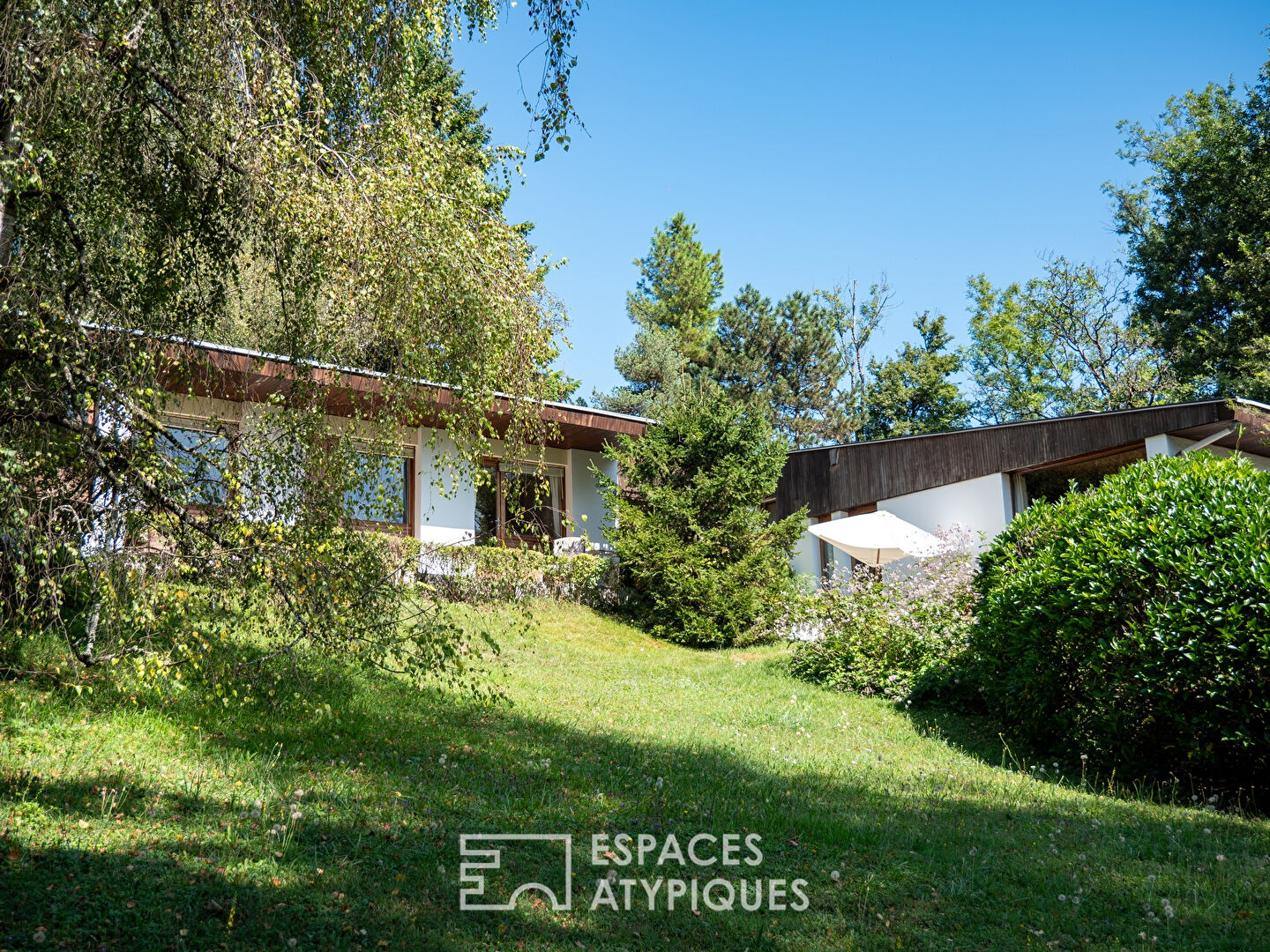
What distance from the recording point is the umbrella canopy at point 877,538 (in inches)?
614

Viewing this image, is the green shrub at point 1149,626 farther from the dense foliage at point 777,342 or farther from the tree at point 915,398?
the tree at point 915,398

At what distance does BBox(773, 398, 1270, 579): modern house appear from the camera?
1522cm

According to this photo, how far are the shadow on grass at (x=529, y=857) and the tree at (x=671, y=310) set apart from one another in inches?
1114

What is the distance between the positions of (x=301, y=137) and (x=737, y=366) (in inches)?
1313

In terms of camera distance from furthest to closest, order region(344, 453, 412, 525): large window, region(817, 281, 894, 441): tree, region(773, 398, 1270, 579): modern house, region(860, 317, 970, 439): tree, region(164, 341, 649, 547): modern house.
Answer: region(817, 281, 894, 441): tree < region(860, 317, 970, 439): tree < region(773, 398, 1270, 579): modern house < region(164, 341, 649, 547): modern house < region(344, 453, 412, 525): large window

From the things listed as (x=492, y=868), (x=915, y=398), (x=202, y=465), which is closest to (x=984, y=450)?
(x=202, y=465)

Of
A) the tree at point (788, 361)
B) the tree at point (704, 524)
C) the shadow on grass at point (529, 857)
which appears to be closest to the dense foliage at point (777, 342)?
the tree at point (788, 361)

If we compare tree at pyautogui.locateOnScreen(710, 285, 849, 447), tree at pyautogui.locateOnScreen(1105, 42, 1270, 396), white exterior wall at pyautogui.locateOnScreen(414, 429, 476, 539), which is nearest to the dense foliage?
tree at pyautogui.locateOnScreen(710, 285, 849, 447)

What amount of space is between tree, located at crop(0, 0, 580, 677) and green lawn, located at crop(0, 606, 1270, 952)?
2.65 ft

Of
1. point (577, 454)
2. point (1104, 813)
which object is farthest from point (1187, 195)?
point (1104, 813)

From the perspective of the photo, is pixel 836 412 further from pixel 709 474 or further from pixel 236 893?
pixel 236 893

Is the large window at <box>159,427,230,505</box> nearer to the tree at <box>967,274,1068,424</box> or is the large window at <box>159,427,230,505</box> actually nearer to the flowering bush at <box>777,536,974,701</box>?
the flowering bush at <box>777,536,974,701</box>

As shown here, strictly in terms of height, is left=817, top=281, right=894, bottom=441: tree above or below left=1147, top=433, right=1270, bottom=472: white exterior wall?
above

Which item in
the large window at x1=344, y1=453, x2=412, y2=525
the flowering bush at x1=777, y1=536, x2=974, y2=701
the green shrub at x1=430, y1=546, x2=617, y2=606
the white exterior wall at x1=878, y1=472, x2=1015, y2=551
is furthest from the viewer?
the white exterior wall at x1=878, y1=472, x2=1015, y2=551
